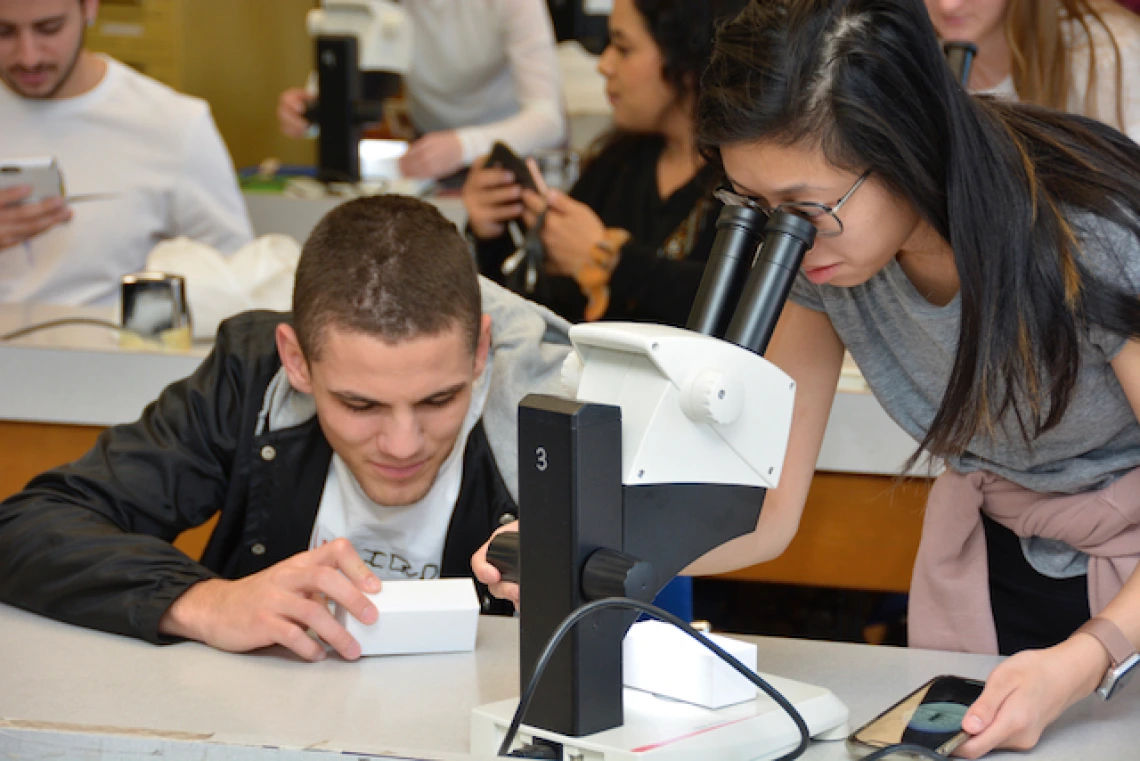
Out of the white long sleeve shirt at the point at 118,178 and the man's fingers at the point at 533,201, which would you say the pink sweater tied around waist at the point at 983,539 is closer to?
the man's fingers at the point at 533,201

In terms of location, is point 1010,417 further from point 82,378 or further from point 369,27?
point 369,27

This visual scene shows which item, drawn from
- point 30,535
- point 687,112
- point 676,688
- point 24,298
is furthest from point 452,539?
point 24,298

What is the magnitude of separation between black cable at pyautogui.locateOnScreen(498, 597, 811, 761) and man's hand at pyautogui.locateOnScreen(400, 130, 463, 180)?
2.80 m

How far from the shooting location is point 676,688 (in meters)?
0.88

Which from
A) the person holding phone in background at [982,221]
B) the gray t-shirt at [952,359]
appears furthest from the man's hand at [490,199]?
the person holding phone in background at [982,221]

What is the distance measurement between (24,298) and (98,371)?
99cm

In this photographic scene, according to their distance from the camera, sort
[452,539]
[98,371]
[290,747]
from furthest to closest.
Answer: [98,371], [452,539], [290,747]

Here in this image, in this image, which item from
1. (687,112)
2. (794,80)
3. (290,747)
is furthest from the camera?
(687,112)

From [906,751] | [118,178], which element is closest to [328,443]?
[906,751]

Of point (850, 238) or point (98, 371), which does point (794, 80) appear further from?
point (98, 371)

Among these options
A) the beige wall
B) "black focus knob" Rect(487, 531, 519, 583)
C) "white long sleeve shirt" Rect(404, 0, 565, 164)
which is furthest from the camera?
the beige wall

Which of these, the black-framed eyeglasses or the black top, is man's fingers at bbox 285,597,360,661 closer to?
the black-framed eyeglasses

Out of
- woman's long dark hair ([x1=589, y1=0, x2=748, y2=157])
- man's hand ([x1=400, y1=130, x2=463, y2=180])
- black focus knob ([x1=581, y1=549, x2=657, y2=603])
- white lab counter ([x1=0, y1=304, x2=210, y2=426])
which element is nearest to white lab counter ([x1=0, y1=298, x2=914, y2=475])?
white lab counter ([x1=0, y1=304, x2=210, y2=426])

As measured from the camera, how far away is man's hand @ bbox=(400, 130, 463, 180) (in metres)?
3.53
